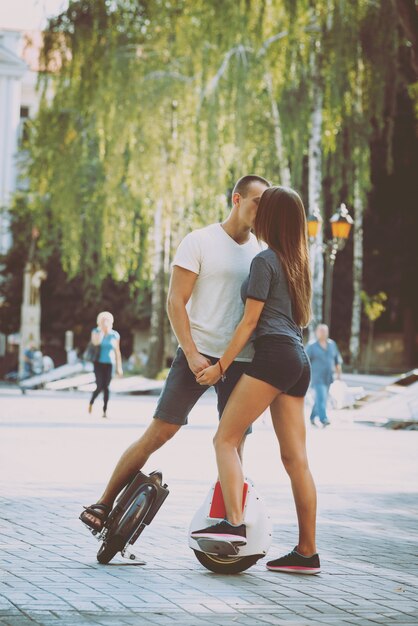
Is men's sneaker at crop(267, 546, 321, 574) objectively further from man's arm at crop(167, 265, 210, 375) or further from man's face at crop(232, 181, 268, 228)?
man's face at crop(232, 181, 268, 228)

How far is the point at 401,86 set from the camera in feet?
112

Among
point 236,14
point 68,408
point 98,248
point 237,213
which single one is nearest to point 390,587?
point 237,213

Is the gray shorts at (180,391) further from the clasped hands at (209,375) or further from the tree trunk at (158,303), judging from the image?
the tree trunk at (158,303)

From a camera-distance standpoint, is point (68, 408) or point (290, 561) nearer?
point (290, 561)

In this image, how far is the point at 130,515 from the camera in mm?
6906

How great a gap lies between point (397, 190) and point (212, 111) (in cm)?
1672

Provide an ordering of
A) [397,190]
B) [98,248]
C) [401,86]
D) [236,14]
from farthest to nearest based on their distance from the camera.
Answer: [397,190]
[98,248]
[401,86]
[236,14]

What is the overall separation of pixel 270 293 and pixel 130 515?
1.31 meters

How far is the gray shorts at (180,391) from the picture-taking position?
6953mm

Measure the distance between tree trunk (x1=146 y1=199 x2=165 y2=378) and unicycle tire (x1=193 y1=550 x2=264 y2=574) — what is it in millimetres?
29010

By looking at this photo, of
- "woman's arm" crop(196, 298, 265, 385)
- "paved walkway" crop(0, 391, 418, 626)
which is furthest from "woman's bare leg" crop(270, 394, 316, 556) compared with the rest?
"woman's arm" crop(196, 298, 265, 385)

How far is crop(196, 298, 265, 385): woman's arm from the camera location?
673 centimetres

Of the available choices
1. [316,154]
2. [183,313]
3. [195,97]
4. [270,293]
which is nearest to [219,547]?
[183,313]

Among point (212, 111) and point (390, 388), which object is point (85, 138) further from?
point (390, 388)
